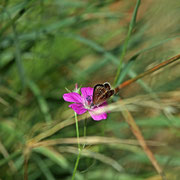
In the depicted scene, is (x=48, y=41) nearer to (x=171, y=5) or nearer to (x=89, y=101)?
(x=171, y=5)

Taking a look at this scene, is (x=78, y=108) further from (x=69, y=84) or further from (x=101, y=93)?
(x=69, y=84)

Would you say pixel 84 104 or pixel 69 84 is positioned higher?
pixel 69 84

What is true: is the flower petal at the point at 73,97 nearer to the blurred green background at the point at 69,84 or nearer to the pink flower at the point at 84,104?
the pink flower at the point at 84,104

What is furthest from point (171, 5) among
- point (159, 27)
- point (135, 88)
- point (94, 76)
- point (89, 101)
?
point (89, 101)

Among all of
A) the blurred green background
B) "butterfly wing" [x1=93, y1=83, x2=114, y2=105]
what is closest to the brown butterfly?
"butterfly wing" [x1=93, y1=83, x2=114, y2=105]

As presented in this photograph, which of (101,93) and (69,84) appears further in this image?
(69,84)

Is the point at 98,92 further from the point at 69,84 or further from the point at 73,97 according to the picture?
the point at 69,84

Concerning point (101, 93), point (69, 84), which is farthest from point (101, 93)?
point (69, 84)
